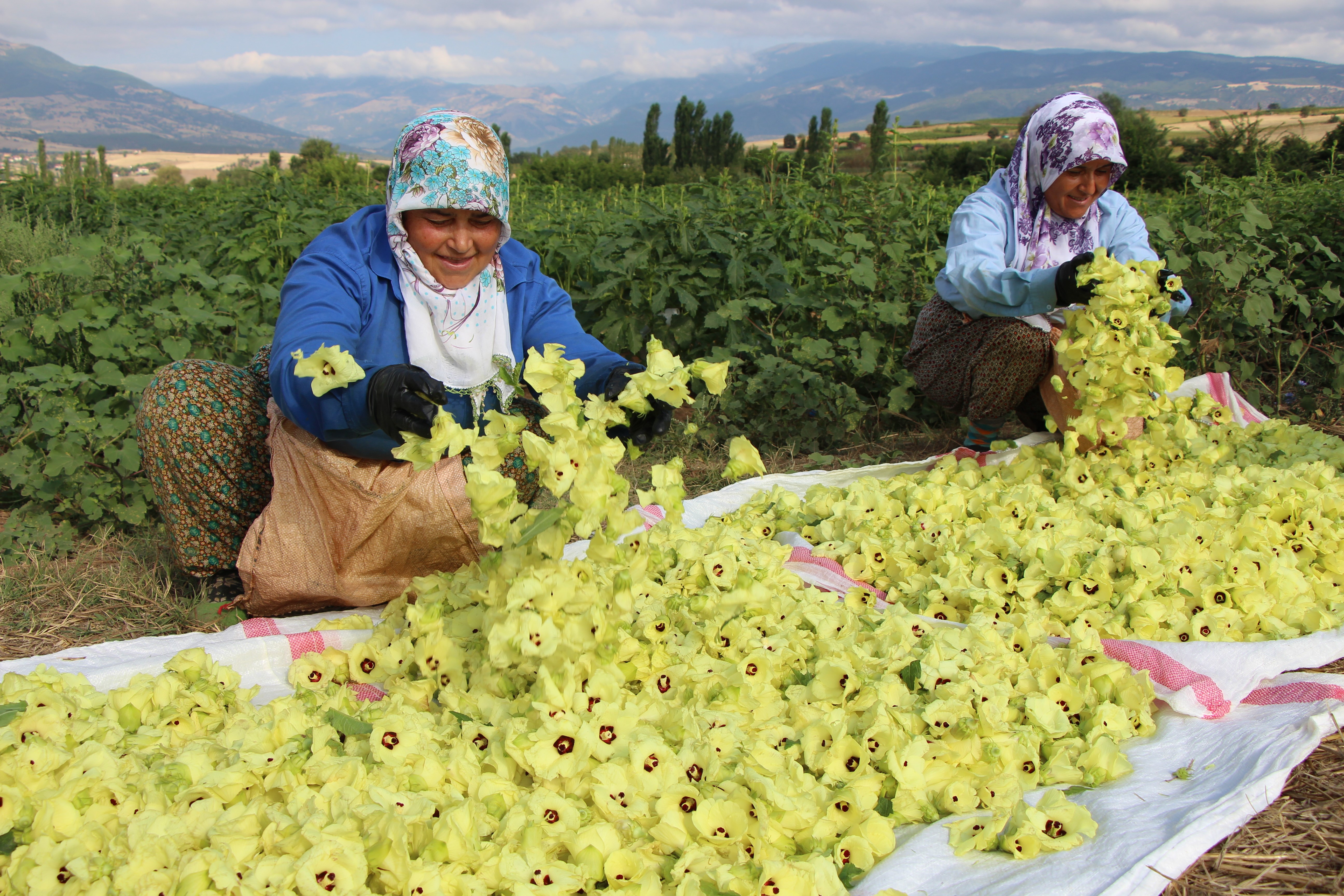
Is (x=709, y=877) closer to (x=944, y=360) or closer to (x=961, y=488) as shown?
(x=961, y=488)

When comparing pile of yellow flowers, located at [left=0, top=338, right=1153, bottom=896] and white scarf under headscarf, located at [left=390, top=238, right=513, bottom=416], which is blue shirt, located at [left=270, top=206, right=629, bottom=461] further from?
pile of yellow flowers, located at [left=0, top=338, right=1153, bottom=896]

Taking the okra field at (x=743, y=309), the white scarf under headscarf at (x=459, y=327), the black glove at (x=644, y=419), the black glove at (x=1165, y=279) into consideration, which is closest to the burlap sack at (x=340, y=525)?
the white scarf under headscarf at (x=459, y=327)

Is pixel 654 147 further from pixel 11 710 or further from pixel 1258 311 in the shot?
pixel 11 710

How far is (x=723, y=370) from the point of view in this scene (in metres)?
1.48

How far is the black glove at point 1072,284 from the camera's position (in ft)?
9.20

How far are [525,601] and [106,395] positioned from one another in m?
2.77

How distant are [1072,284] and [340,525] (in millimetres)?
2370

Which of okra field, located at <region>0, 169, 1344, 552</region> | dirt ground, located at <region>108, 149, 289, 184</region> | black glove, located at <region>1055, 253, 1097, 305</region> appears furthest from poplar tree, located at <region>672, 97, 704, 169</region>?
black glove, located at <region>1055, 253, 1097, 305</region>

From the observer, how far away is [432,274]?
243cm

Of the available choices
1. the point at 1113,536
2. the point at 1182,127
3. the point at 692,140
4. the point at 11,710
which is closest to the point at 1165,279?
the point at 1113,536

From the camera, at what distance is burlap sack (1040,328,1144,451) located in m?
3.15

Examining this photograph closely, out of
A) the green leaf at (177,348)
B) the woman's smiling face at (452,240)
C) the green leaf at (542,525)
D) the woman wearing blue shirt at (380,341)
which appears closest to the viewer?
the green leaf at (542,525)

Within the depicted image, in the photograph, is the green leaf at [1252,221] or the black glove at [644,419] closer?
the black glove at [644,419]

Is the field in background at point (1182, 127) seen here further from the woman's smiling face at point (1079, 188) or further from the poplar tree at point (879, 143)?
the woman's smiling face at point (1079, 188)
